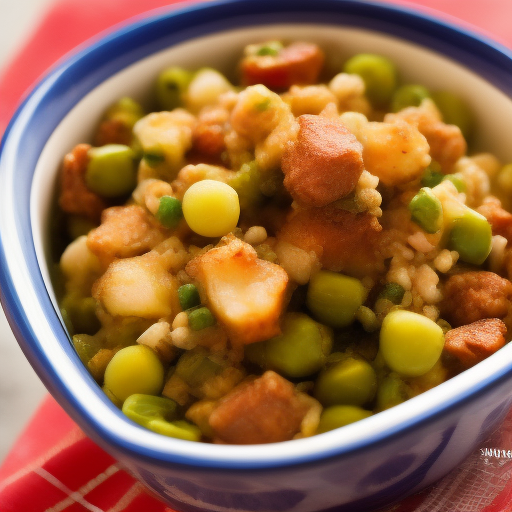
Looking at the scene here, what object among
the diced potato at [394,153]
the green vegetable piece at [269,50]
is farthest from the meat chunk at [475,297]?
the green vegetable piece at [269,50]

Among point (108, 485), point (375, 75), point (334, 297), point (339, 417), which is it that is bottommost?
point (108, 485)

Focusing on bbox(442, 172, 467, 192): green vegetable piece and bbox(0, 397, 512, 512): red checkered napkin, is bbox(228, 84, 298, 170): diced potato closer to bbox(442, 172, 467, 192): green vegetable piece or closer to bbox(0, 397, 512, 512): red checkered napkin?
bbox(442, 172, 467, 192): green vegetable piece

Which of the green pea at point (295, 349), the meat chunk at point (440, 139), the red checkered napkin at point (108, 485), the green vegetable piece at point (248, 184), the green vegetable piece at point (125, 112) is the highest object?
the meat chunk at point (440, 139)

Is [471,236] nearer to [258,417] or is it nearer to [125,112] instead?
[258,417]

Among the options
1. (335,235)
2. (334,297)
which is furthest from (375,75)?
(334,297)

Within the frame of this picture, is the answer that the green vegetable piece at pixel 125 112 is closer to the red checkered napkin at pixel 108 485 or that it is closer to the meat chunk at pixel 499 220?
the red checkered napkin at pixel 108 485

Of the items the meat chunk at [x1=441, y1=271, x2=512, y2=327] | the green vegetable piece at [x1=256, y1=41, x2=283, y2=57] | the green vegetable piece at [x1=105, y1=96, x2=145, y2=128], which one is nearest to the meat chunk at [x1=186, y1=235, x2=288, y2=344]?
the meat chunk at [x1=441, y1=271, x2=512, y2=327]

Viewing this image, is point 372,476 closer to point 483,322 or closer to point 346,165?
point 483,322
